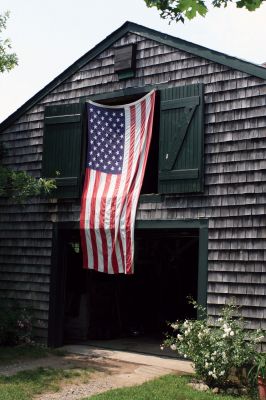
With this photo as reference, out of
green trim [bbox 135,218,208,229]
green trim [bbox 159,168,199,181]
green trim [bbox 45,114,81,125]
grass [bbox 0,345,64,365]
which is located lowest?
grass [bbox 0,345,64,365]

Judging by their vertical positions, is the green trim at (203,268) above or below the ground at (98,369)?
above

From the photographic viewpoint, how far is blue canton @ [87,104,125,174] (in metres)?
11.3

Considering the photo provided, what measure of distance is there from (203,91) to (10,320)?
6.18 meters

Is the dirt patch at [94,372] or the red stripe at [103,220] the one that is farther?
the red stripe at [103,220]

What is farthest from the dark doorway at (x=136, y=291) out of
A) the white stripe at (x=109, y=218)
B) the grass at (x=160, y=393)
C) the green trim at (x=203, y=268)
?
the grass at (x=160, y=393)

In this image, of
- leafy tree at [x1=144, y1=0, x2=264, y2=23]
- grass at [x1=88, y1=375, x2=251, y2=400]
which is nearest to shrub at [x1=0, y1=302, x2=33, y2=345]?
grass at [x1=88, y1=375, x2=251, y2=400]

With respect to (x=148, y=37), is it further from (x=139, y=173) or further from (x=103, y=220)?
(x=103, y=220)

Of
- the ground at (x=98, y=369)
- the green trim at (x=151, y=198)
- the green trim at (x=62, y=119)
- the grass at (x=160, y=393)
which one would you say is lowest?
the ground at (x=98, y=369)

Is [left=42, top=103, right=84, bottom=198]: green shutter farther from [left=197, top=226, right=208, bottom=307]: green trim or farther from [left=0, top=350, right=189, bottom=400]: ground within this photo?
[left=0, top=350, right=189, bottom=400]: ground

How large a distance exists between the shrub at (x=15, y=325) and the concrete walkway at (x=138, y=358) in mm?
916

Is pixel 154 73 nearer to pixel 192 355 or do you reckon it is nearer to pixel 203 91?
pixel 203 91

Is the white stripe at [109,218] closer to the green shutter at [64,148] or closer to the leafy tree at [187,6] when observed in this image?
the green shutter at [64,148]

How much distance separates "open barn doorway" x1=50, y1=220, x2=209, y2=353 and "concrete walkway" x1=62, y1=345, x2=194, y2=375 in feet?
1.84

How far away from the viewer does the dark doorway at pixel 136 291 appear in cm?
1309
